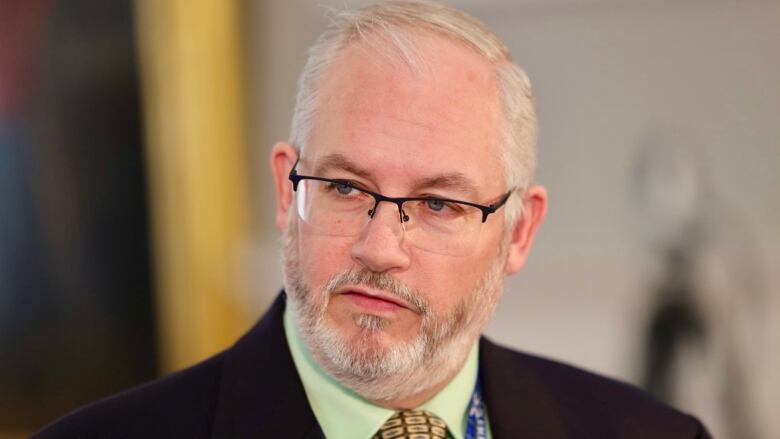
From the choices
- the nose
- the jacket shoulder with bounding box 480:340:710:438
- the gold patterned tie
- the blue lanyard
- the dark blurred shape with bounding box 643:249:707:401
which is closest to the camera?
the nose

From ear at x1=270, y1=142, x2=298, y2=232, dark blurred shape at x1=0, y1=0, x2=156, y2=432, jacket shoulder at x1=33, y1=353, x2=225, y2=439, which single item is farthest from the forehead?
dark blurred shape at x1=0, y1=0, x2=156, y2=432

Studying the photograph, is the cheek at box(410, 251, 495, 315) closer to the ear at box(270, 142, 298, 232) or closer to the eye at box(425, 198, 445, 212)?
the eye at box(425, 198, 445, 212)

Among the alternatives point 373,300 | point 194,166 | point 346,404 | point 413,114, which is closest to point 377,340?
point 373,300

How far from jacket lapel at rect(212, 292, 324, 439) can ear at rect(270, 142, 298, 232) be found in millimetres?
226

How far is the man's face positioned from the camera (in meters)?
2.17

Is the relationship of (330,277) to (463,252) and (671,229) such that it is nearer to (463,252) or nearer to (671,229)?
(463,252)

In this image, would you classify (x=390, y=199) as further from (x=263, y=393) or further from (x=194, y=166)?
(x=194, y=166)

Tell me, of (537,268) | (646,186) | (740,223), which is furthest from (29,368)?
(740,223)

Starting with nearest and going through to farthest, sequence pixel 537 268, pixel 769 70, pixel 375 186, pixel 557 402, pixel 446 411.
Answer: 1. pixel 375 186
2. pixel 446 411
3. pixel 557 402
4. pixel 769 70
5. pixel 537 268

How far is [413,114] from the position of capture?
2.22 meters

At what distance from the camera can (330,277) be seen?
2199 millimetres

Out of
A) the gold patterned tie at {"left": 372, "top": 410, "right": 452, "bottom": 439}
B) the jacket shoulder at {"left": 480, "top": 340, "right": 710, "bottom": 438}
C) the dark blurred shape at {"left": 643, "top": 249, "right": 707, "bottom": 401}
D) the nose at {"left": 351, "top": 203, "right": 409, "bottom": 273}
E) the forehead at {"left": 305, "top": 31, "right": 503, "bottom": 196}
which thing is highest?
the forehead at {"left": 305, "top": 31, "right": 503, "bottom": 196}

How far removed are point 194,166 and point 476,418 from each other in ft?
10.9

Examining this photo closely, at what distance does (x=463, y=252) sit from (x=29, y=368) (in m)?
3.62
